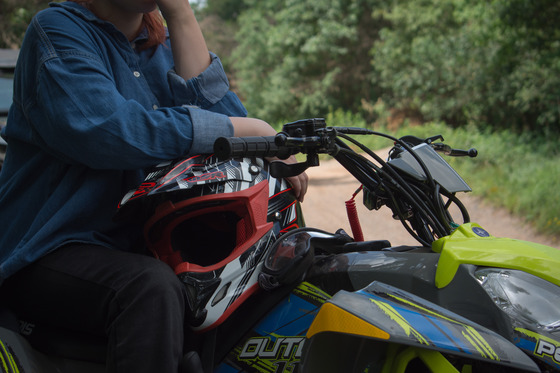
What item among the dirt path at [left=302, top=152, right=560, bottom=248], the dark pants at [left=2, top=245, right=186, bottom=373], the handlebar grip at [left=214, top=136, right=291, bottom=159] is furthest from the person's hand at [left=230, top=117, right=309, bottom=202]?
the dirt path at [left=302, top=152, right=560, bottom=248]

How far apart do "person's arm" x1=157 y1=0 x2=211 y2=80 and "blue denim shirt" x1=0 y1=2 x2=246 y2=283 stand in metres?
0.18

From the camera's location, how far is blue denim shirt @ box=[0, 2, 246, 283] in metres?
1.60

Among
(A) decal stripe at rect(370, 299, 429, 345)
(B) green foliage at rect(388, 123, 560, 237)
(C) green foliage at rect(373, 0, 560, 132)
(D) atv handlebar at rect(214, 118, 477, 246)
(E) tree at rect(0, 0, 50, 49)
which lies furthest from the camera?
(C) green foliage at rect(373, 0, 560, 132)

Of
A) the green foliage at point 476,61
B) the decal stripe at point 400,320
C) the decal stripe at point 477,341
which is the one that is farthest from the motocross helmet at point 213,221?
the green foliage at point 476,61

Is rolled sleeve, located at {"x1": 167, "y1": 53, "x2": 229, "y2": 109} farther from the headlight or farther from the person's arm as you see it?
the headlight

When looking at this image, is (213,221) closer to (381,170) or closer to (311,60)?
(381,170)

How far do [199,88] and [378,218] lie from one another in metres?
7.64

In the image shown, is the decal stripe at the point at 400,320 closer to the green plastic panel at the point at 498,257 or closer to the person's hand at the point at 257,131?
the green plastic panel at the point at 498,257

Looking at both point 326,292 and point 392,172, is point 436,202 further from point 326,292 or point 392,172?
point 326,292

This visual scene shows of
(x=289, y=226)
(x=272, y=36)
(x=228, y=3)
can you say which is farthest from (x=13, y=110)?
(x=228, y=3)

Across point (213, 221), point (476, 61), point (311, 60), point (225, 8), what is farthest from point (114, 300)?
point (225, 8)

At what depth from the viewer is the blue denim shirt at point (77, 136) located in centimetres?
160

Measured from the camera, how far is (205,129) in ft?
5.56

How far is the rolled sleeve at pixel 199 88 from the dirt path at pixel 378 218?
18.7ft
